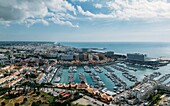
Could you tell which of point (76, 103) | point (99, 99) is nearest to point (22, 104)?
point (76, 103)

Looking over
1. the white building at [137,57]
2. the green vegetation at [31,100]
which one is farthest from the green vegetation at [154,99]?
the white building at [137,57]

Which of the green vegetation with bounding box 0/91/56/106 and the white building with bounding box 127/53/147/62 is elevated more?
the white building with bounding box 127/53/147/62

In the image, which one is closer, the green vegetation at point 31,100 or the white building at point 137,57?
the green vegetation at point 31,100

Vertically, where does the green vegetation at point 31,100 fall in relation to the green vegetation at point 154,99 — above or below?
below

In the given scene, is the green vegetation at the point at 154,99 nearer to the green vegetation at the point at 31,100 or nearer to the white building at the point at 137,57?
the green vegetation at the point at 31,100

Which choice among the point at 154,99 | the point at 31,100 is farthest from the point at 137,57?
the point at 31,100

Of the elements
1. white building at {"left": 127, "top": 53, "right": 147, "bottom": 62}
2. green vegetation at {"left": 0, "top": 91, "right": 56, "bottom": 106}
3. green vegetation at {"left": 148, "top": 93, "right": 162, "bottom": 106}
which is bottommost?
green vegetation at {"left": 0, "top": 91, "right": 56, "bottom": 106}

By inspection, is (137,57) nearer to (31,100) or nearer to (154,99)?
(154,99)

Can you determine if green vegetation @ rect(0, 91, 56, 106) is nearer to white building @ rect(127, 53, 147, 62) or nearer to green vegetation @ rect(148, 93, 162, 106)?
green vegetation @ rect(148, 93, 162, 106)

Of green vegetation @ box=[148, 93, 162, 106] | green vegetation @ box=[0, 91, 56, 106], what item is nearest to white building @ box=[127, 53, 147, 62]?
green vegetation @ box=[148, 93, 162, 106]

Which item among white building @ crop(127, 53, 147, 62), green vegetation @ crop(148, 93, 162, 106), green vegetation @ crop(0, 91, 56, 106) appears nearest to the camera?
green vegetation @ crop(0, 91, 56, 106)

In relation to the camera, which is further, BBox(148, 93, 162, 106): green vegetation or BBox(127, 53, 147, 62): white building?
BBox(127, 53, 147, 62): white building
